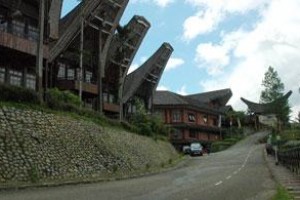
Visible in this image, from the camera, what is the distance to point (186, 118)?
3775 inches

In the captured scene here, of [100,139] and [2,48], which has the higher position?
[2,48]

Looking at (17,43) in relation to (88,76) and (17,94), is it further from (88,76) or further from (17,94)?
(88,76)

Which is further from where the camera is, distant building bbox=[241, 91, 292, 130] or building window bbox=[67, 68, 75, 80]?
distant building bbox=[241, 91, 292, 130]

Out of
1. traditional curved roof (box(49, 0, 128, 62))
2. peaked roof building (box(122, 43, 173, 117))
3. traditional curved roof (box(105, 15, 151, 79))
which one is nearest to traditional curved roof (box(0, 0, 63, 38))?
traditional curved roof (box(49, 0, 128, 62))

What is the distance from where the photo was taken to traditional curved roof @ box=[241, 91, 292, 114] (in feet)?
345

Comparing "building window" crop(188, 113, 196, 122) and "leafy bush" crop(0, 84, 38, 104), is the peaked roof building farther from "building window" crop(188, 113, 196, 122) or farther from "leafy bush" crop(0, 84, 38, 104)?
"leafy bush" crop(0, 84, 38, 104)

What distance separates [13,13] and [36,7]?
142 inches

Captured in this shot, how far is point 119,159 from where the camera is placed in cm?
3838

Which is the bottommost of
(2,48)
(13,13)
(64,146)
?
(64,146)

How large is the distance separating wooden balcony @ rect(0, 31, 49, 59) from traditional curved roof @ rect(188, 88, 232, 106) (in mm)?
74869

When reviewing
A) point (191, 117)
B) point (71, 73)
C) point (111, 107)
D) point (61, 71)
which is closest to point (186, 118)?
point (191, 117)

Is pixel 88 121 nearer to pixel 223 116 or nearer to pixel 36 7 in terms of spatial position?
pixel 36 7

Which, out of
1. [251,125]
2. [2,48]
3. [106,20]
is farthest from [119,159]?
[251,125]

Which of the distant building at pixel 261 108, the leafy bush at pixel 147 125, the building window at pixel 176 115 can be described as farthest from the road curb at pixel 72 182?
the distant building at pixel 261 108
